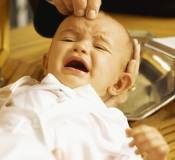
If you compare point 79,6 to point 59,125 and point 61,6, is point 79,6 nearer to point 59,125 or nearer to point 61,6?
point 61,6

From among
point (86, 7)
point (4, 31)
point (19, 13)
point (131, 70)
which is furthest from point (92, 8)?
point (19, 13)

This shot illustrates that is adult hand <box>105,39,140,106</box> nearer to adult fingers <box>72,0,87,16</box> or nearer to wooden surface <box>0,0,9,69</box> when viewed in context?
adult fingers <box>72,0,87,16</box>

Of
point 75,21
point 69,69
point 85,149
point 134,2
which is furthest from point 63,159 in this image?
point 134,2

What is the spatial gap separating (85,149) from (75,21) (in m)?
0.26

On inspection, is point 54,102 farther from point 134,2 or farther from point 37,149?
point 134,2

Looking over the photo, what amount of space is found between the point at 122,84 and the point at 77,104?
14 cm

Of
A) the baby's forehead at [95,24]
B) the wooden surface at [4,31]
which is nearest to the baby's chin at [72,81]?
the baby's forehead at [95,24]

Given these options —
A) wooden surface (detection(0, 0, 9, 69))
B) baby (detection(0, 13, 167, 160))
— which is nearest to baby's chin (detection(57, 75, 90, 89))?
baby (detection(0, 13, 167, 160))

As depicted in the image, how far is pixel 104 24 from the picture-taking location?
1025mm

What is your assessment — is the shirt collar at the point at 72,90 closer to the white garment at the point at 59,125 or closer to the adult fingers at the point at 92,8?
the white garment at the point at 59,125

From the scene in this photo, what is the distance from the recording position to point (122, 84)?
105cm

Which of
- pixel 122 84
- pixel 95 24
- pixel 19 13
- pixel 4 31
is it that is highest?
pixel 95 24

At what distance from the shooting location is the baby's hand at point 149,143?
832mm

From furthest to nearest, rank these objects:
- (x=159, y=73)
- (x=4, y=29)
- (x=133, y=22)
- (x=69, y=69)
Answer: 1. (x=133, y=22)
2. (x=4, y=29)
3. (x=159, y=73)
4. (x=69, y=69)
